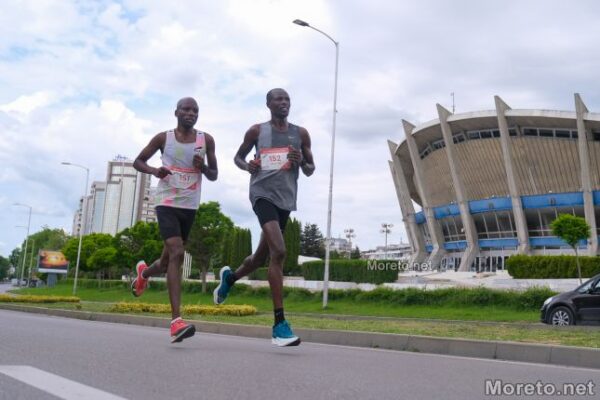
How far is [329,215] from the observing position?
32750mm

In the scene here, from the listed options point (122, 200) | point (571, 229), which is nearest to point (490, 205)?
point (571, 229)

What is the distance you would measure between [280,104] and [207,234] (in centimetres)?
4431

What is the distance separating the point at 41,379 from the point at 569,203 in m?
64.1

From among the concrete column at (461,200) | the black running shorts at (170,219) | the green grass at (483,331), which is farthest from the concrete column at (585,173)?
the black running shorts at (170,219)

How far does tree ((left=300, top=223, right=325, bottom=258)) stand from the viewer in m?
105

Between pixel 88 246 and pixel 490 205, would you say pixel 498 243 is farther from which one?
pixel 88 246

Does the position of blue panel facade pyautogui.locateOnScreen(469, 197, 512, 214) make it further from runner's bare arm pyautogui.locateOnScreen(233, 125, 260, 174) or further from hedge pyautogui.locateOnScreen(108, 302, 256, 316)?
runner's bare arm pyautogui.locateOnScreen(233, 125, 260, 174)

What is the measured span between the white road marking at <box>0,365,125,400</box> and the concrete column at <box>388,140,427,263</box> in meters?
77.1

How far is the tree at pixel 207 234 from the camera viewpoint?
49.6 meters

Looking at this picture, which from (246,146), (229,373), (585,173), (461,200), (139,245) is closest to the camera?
(229,373)

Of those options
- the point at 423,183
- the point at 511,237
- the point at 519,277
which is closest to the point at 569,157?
the point at 511,237

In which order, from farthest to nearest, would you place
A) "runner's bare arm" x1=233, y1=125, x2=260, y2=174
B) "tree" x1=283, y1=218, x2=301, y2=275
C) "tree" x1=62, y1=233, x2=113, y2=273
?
"tree" x1=62, y1=233, x2=113, y2=273 < "tree" x1=283, y1=218, x2=301, y2=275 < "runner's bare arm" x1=233, y1=125, x2=260, y2=174

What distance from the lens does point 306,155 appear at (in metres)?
6.48

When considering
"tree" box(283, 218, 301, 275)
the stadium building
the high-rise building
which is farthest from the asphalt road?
the high-rise building
